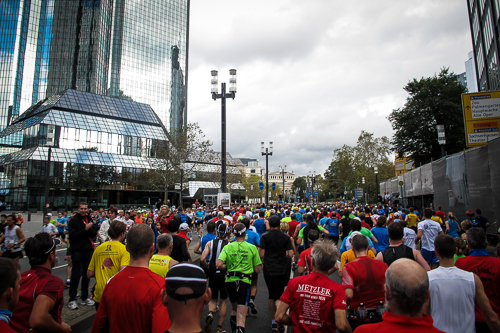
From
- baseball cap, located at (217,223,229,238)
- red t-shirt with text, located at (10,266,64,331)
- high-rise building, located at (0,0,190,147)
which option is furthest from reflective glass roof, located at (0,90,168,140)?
red t-shirt with text, located at (10,266,64,331)

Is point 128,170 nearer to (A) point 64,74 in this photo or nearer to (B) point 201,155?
(B) point 201,155

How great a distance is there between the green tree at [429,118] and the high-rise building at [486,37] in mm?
2956

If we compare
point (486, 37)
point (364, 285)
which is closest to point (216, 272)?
point (364, 285)

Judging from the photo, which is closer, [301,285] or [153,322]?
[153,322]

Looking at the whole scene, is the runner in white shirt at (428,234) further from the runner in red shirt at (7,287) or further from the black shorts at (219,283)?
the runner in red shirt at (7,287)

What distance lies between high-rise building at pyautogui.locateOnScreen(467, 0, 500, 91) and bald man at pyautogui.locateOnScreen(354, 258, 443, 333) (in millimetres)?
28591

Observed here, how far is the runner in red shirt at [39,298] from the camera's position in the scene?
2607 mm

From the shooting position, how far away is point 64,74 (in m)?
85.8

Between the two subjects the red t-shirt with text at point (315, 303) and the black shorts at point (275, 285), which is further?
the black shorts at point (275, 285)

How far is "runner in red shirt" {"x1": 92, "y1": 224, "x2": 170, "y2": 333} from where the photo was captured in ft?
8.53

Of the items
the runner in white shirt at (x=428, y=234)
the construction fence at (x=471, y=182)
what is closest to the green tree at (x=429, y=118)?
the construction fence at (x=471, y=182)

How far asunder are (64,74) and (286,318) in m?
101

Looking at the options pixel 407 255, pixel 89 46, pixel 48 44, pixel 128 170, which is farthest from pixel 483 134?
pixel 48 44

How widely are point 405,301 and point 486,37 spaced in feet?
112
